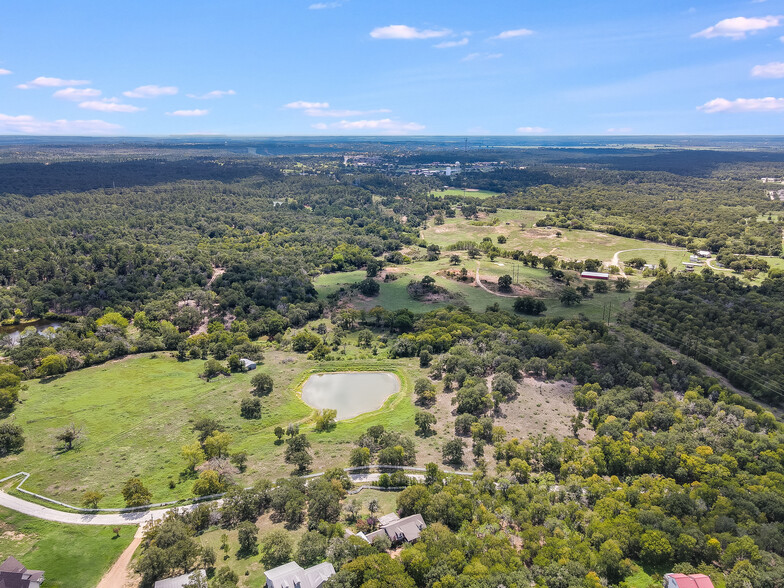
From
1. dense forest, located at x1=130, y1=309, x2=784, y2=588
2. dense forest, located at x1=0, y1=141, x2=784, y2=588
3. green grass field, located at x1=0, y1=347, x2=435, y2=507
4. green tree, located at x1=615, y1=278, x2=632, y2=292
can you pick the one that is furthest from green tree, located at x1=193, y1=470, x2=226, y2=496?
green tree, located at x1=615, y1=278, x2=632, y2=292

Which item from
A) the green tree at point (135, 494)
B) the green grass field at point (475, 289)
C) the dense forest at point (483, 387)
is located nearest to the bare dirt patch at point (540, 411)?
the dense forest at point (483, 387)

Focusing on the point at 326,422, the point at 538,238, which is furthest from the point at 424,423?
the point at 538,238

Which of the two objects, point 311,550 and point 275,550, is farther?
point 275,550

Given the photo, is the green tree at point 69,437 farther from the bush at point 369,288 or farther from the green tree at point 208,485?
the bush at point 369,288

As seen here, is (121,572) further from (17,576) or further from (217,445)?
(217,445)

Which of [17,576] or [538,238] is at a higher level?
[538,238]

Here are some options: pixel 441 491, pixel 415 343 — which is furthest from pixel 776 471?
pixel 415 343

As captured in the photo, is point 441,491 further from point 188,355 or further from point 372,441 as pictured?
point 188,355
